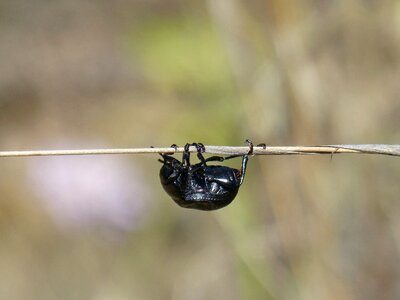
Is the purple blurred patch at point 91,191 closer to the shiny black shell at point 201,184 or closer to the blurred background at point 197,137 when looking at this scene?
the blurred background at point 197,137

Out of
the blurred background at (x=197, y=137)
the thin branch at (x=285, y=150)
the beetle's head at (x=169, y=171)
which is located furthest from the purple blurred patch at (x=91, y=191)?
the thin branch at (x=285, y=150)

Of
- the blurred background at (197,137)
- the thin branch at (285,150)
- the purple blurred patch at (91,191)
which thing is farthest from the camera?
the purple blurred patch at (91,191)

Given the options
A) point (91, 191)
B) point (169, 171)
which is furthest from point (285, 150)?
point (91, 191)

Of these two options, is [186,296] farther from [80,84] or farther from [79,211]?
[80,84]

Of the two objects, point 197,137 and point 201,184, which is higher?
Result: point 197,137

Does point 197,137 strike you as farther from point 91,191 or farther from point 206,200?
point 206,200

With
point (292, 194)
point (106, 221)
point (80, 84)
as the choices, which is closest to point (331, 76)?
point (292, 194)
